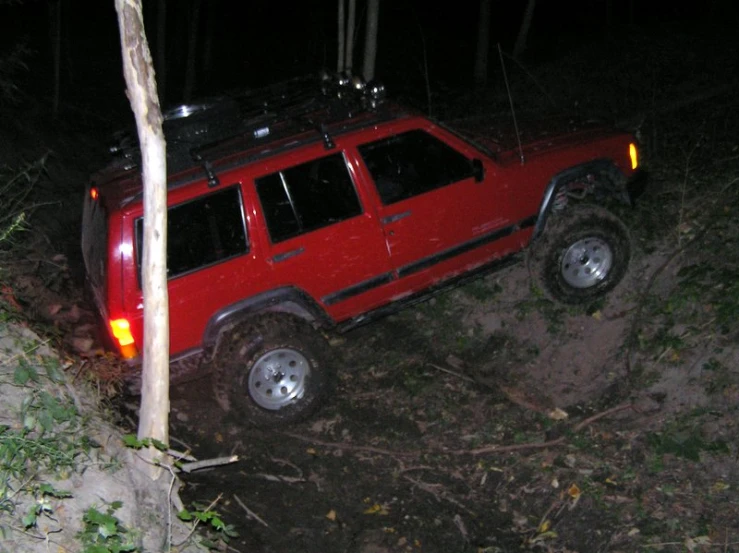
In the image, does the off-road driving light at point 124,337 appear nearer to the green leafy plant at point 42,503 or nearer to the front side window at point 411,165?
A: the green leafy plant at point 42,503

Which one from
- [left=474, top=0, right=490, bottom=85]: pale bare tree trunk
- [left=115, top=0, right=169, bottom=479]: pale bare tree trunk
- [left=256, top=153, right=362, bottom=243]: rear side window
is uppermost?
[left=474, top=0, right=490, bottom=85]: pale bare tree trunk

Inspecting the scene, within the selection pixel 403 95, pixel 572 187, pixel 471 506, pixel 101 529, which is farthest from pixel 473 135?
pixel 403 95

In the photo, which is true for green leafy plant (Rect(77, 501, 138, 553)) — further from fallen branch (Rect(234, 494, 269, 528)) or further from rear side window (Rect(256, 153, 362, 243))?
rear side window (Rect(256, 153, 362, 243))

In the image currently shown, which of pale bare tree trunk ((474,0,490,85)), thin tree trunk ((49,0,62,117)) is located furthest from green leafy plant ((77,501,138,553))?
pale bare tree trunk ((474,0,490,85))

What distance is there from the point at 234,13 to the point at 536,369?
2820 cm

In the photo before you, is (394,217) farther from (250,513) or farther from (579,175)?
(250,513)

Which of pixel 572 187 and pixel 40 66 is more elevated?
pixel 40 66

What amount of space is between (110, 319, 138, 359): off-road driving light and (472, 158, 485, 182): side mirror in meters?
2.83

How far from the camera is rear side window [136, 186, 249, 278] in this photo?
17.5 feet

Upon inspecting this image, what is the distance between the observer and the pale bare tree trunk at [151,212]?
3.90 meters

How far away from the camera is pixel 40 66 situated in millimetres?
19906

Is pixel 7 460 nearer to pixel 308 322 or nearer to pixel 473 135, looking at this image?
pixel 308 322

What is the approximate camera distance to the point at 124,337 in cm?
527

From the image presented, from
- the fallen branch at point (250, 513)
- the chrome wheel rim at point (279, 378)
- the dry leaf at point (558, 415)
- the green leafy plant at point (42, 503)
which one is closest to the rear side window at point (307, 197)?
the chrome wheel rim at point (279, 378)
